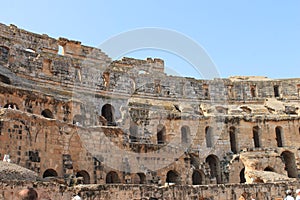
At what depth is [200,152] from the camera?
100ft

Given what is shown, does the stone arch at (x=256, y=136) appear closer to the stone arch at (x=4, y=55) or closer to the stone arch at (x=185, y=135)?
the stone arch at (x=185, y=135)

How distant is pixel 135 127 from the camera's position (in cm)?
2920

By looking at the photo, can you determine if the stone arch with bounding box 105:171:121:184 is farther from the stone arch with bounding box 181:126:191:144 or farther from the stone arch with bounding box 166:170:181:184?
the stone arch with bounding box 181:126:191:144

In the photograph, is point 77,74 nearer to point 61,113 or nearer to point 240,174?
point 61,113

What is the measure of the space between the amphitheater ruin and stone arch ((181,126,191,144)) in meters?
0.09

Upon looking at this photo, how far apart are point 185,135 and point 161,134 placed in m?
2.25

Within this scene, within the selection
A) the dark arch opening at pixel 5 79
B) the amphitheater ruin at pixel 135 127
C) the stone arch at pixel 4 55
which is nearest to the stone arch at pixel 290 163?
the amphitheater ruin at pixel 135 127

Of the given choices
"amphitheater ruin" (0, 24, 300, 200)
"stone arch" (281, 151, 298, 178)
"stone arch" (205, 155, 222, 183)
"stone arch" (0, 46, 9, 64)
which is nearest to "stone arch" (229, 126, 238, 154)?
"amphitheater ruin" (0, 24, 300, 200)

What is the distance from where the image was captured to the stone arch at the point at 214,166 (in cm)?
3064

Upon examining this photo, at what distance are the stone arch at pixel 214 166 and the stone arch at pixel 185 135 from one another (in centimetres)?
220

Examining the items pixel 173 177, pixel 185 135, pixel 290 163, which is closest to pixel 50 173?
pixel 173 177

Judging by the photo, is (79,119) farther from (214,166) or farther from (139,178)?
(214,166)

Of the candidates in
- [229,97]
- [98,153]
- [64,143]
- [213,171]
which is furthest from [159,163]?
[229,97]

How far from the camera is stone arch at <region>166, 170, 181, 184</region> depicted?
24.9 meters
